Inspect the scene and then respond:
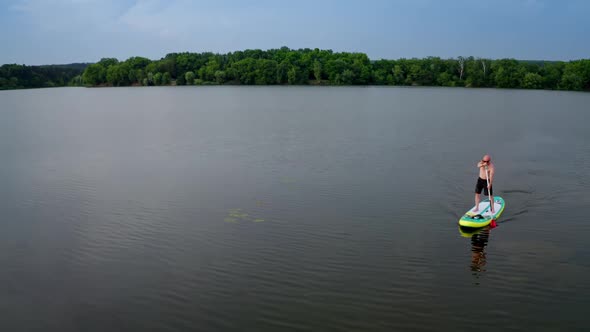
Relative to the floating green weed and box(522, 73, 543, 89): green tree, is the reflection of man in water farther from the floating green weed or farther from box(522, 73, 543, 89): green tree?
box(522, 73, 543, 89): green tree

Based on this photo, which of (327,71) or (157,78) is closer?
(327,71)

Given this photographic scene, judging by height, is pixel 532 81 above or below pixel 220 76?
→ below

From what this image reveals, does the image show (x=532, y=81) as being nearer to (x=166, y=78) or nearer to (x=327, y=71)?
(x=327, y=71)

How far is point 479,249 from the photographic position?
14.3 metres

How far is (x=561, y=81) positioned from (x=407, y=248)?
130m

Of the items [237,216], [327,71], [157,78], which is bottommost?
[237,216]

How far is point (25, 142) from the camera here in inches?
1475

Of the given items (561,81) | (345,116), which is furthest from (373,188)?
(561,81)

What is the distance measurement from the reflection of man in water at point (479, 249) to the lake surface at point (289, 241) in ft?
0.28

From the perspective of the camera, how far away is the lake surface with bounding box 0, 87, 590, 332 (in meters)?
10.7

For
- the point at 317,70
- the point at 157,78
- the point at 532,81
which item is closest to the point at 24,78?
the point at 157,78

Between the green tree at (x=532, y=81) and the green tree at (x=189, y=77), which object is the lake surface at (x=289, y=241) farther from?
the green tree at (x=189, y=77)

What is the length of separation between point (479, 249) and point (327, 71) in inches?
6052

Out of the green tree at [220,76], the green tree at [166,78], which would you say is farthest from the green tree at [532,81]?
the green tree at [166,78]
